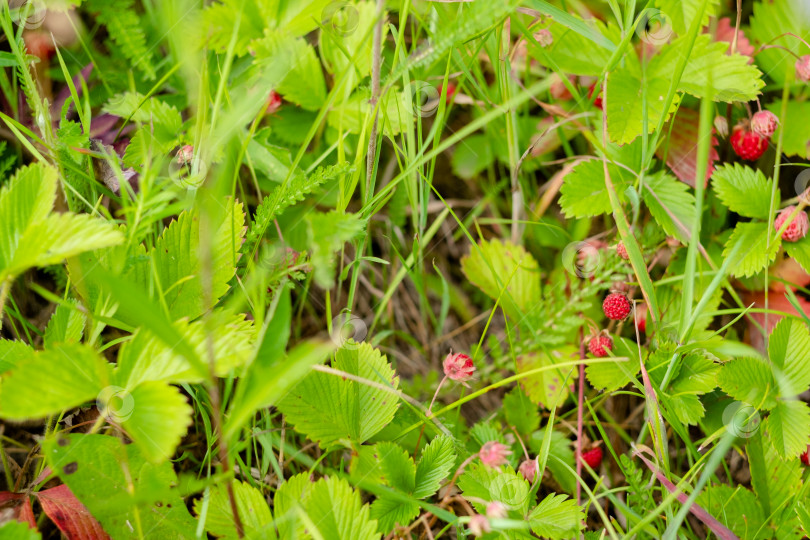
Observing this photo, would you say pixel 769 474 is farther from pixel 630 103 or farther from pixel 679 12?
pixel 679 12

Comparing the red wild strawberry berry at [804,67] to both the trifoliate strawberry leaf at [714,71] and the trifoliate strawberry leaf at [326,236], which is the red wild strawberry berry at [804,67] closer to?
the trifoliate strawberry leaf at [714,71]

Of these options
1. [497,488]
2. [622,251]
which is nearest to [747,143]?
[622,251]

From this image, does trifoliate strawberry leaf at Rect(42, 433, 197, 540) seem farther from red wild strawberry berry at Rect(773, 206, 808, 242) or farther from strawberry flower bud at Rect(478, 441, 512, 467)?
red wild strawberry berry at Rect(773, 206, 808, 242)

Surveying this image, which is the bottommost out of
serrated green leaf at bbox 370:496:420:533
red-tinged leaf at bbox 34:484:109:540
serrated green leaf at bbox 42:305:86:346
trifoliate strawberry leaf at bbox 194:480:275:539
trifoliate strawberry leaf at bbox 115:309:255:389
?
serrated green leaf at bbox 370:496:420:533

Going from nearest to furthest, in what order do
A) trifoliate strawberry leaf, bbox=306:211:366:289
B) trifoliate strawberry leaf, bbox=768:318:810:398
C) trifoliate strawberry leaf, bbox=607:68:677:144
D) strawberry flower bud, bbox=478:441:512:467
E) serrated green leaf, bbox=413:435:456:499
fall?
1. trifoliate strawberry leaf, bbox=306:211:366:289
2. strawberry flower bud, bbox=478:441:512:467
3. serrated green leaf, bbox=413:435:456:499
4. trifoliate strawberry leaf, bbox=768:318:810:398
5. trifoliate strawberry leaf, bbox=607:68:677:144

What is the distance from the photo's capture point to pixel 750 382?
1.06 m

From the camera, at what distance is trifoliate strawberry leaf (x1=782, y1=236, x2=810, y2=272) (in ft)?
3.85

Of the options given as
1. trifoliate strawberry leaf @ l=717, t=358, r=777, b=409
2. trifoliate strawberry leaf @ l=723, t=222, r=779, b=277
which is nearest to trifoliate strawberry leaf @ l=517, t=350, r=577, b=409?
trifoliate strawberry leaf @ l=717, t=358, r=777, b=409

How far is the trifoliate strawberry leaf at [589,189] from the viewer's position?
121 centimetres

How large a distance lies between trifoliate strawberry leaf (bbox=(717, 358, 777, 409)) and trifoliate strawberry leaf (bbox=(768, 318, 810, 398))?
2cm

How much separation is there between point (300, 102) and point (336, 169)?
1.34 ft

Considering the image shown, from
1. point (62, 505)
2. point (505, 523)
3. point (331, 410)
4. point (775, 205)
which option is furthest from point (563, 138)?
point (62, 505)

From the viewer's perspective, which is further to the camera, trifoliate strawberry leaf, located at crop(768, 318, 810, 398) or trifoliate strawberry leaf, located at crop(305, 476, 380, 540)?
trifoliate strawberry leaf, located at crop(768, 318, 810, 398)

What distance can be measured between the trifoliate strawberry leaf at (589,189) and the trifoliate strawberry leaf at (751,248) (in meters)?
0.22
